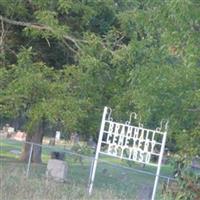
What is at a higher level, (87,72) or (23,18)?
(23,18)

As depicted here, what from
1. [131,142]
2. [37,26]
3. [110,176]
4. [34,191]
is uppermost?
[37,26]

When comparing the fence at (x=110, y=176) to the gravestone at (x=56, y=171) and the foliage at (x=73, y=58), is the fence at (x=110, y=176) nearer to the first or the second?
the gravestone at (x=56, y=171)

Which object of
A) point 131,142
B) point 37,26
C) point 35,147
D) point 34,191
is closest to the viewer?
point 34,191

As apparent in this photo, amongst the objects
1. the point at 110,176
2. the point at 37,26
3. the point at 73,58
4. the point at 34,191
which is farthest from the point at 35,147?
the point at 34,191

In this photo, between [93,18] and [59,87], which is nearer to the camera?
[59,87]

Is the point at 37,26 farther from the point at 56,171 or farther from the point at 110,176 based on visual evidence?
the point at 110,176

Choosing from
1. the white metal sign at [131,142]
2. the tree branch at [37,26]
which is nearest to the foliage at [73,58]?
the tree branch at [37,26]

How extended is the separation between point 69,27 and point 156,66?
7.47m

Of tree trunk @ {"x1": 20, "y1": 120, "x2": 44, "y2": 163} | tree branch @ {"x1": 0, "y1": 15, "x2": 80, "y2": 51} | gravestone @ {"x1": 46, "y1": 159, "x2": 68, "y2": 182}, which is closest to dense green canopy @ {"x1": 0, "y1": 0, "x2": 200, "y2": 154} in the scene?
tree branch @ {"x1": 0, "y1": 15, "x2": 80, "y2": 51}

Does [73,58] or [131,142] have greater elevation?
[73,58]

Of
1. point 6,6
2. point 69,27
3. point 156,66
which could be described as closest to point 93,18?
point 69,27

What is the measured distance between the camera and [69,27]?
2067 centimetres

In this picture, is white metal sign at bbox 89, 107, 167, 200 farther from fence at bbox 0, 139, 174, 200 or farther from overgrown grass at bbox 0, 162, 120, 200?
overgrown grass at bbox 0, 162, 120, 200

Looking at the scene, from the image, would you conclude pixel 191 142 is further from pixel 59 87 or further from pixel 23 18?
pixel 23 18
